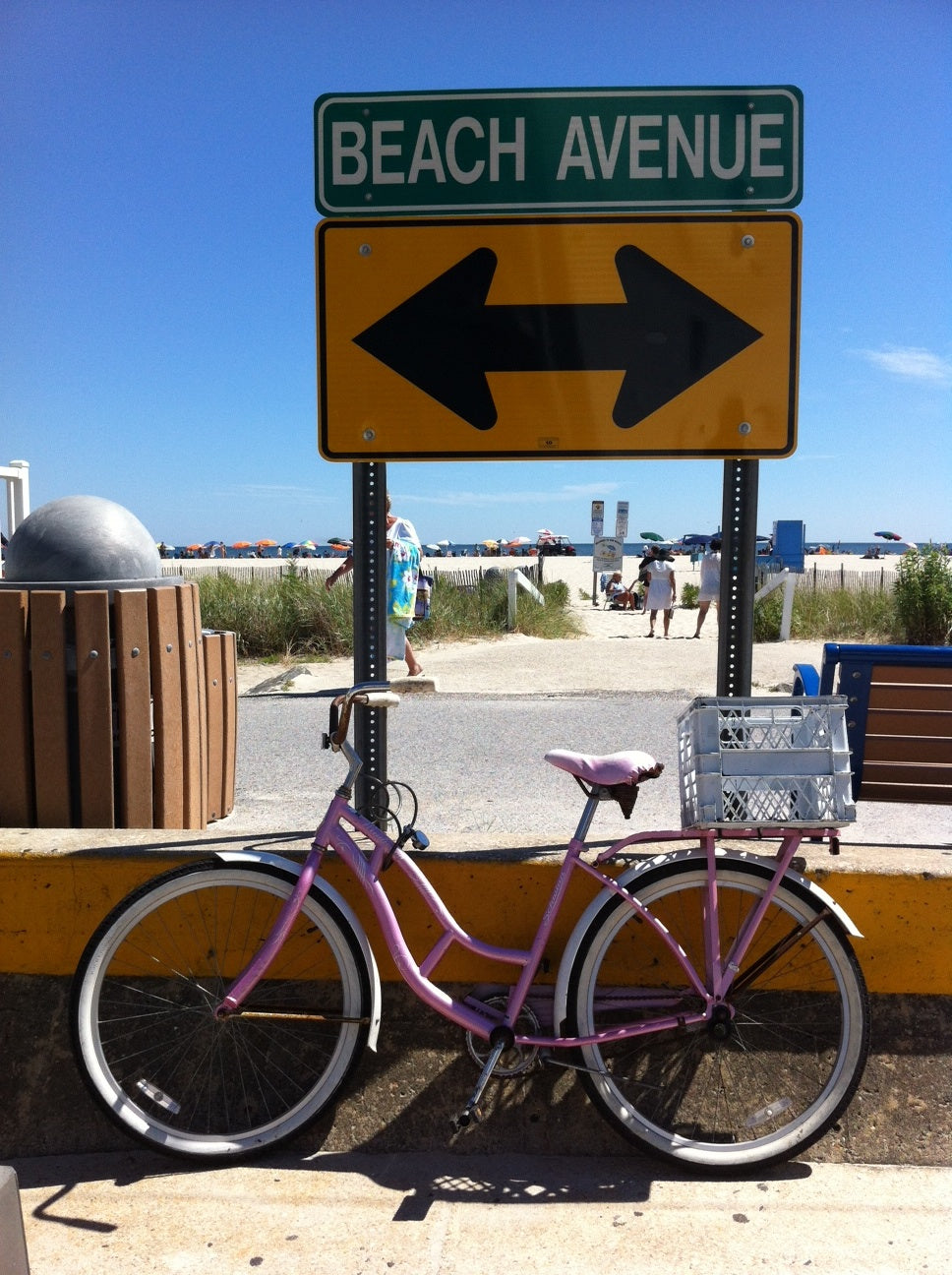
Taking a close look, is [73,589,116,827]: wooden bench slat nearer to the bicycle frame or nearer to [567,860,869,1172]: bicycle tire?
the bicycle frame

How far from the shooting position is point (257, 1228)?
2668mm

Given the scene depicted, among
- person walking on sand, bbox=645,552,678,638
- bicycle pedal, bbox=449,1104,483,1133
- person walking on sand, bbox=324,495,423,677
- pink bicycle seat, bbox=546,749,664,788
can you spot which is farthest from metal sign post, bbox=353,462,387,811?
person walking on sand, bbox=645,552,678,638

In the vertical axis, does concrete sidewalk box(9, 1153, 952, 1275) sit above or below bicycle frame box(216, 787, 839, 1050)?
below

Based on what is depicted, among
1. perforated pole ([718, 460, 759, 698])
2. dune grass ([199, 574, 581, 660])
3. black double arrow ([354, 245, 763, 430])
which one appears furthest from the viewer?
dune grass ([199, 574, 581, 660])

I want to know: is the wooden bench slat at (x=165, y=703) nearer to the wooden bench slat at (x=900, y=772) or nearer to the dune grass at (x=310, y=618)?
the wooden bench slat at (x=900, y=772)

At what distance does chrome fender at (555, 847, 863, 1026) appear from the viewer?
2840 millimetres

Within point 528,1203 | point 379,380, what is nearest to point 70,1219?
point 528,1203

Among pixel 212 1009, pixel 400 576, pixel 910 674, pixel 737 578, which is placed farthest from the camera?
pixel 400 576

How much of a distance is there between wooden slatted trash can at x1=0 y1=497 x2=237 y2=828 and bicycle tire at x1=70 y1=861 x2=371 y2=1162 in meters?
0.99

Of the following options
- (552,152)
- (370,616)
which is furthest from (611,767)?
(552,152)

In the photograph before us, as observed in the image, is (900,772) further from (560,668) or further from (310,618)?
(310,618)

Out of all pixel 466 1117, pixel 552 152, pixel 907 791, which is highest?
pixel 552 152

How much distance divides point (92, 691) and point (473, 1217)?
2207 millimetres

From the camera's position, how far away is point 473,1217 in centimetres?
272
